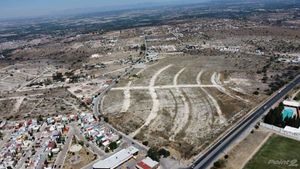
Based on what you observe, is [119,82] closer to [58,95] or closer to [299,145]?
[58,95]

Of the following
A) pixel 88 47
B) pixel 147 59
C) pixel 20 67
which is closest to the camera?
pixel 147 59

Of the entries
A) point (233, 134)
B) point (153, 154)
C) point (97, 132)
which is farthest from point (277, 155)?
point (97, 132)

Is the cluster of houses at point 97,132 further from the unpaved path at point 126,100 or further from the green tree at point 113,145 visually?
the unpaved path at point 126,100

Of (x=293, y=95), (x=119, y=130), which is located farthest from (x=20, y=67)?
(x=293, y=95)

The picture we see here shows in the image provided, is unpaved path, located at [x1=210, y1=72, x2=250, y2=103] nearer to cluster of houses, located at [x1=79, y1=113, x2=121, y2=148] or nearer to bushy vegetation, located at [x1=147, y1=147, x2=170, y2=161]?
bushy vegetation, located at [x1=147, y1=147, x2=170, y2=161]

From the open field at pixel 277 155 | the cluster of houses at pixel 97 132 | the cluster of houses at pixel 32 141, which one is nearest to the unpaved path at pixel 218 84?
the open field at pixel 277 155

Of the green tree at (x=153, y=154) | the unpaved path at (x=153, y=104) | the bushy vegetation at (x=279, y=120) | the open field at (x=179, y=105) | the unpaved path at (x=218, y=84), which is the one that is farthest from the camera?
the unpaved path at (x=218, y=84)

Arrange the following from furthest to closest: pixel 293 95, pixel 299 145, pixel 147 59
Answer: pixel 147 59 → pixel 293 95 → pixel 299 145
